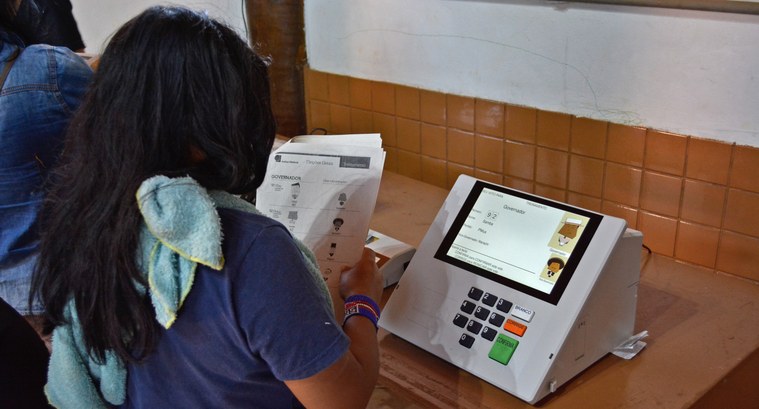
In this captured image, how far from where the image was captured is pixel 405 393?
1.14m

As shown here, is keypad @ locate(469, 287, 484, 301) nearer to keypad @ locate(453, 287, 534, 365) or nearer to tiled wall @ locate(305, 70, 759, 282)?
keypad @ locate(453, 287, 534, 365)

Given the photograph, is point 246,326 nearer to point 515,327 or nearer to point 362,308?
point 362,308

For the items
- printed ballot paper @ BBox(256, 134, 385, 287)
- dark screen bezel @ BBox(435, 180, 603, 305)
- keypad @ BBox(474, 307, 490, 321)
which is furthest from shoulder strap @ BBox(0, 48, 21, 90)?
keypad @ BBox(474, 307, 490, 321)

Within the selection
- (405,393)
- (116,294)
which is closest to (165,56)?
(116,294)

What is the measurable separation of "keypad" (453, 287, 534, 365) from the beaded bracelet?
172mm

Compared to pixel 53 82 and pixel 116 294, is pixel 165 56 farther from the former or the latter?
pixel 53 82

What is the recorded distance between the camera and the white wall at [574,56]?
1.35 metres

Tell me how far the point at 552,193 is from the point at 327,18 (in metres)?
0.84

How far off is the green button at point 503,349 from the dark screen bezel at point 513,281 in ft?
0.26

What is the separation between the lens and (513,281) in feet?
3.75

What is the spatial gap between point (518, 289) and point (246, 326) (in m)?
0.47

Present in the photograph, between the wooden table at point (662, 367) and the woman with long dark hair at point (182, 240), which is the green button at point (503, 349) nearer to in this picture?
the wooden table at point (662, 367)

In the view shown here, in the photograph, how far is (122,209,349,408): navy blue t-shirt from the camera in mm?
834

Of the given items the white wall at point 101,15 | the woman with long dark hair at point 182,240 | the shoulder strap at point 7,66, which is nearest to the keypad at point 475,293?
the woman with long dark hair at point 182,240
